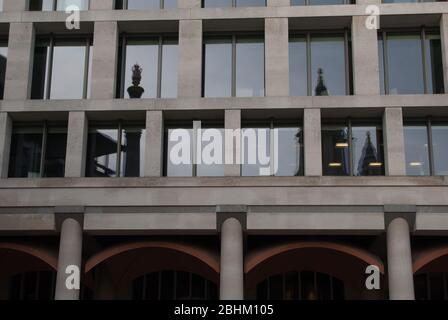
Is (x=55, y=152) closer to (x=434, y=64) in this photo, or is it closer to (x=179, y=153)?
(x=179, y=153)

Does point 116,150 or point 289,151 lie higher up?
point 116,150

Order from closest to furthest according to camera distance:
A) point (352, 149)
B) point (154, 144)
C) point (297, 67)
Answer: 1. point (154, 144)
2. point (352, 149)
3. point (297, 67)

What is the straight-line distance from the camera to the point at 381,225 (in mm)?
27750

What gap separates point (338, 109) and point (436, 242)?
6839mm

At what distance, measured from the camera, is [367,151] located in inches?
1189

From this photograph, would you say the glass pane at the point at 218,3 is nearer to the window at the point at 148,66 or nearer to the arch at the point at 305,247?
the window at the point at 148,66

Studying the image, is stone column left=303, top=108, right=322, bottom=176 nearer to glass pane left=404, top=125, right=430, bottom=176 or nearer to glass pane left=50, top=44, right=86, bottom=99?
glass pane left=404, top=125, right=430, bottom=176

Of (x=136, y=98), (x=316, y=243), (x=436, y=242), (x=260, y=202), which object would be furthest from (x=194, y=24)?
(x=436, y=242)

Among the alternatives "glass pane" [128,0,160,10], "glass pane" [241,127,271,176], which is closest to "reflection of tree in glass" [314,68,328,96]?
"glass pane" [241,127,271,176]

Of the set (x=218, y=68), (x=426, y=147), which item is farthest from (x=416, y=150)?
(x=218, y=68)

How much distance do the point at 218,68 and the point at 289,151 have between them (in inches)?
195

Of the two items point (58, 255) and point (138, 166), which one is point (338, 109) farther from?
point (58, 255)

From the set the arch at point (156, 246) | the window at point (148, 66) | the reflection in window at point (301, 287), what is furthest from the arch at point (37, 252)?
the reflection in window at point (301, 287)

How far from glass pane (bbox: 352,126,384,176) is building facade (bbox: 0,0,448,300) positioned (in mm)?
59
